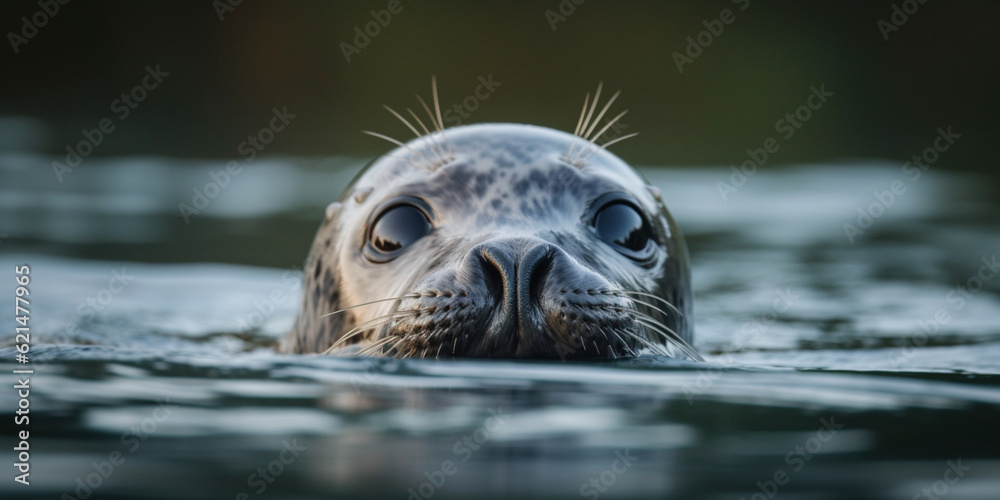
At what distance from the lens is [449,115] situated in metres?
10.8

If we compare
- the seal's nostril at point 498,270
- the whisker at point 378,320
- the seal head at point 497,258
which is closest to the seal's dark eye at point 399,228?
the seal head at point 497,258

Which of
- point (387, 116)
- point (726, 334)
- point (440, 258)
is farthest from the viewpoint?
point (387, 116)

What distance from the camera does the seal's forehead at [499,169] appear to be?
3676 mm

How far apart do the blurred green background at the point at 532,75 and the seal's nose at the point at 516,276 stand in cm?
834

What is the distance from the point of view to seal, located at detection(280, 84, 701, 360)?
2.88m

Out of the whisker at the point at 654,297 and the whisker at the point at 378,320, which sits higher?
the whisker at the point at 654,297

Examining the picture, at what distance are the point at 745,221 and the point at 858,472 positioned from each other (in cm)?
665

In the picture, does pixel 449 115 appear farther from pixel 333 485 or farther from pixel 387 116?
pixel 333 485

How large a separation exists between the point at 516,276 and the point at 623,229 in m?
0.94

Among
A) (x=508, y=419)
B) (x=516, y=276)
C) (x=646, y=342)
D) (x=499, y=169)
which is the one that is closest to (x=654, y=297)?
(x=646, y=342)

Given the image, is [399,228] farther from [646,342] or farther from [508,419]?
[508,419]

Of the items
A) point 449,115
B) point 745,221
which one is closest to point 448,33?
point 449,115

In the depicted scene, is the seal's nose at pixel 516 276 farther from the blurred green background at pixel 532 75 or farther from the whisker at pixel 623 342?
the blurred green background at pixel 532 75

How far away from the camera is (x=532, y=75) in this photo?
11.9 metres
